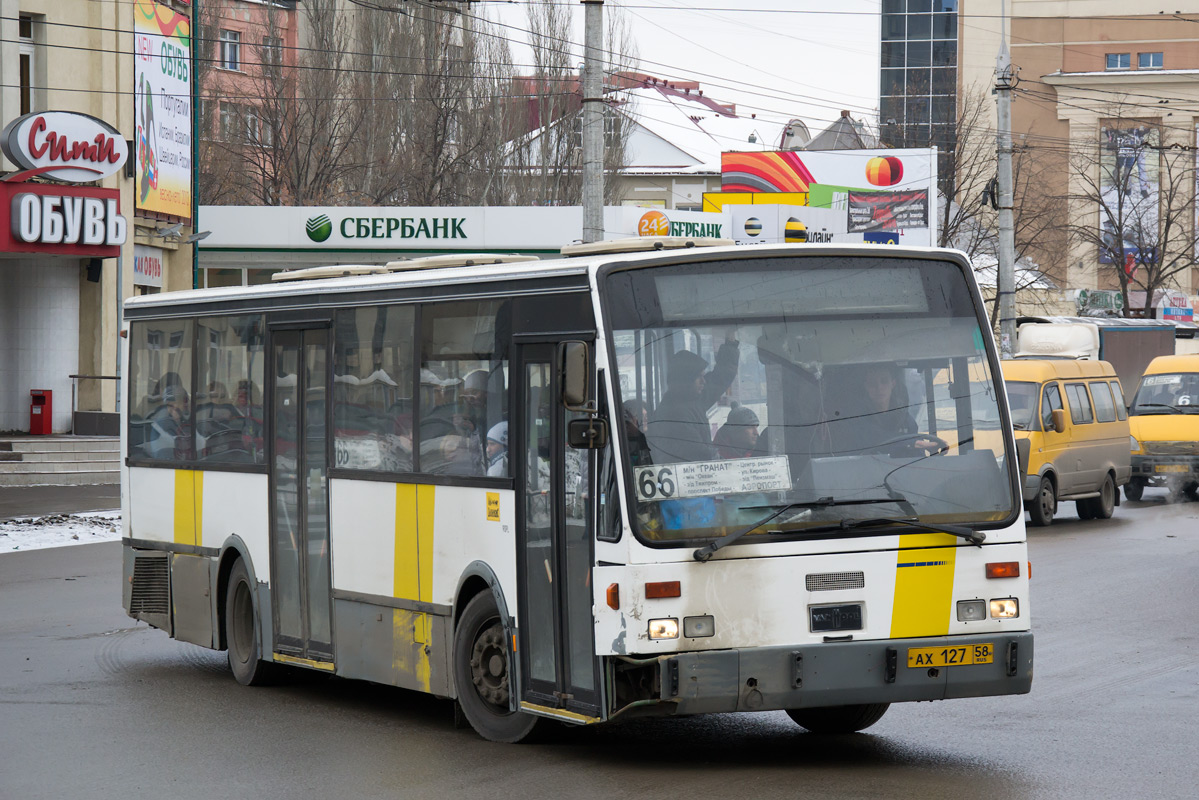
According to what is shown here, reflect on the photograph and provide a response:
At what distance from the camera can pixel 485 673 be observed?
8.50m

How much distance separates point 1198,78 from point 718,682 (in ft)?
269

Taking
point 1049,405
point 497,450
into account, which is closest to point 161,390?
point 497,450

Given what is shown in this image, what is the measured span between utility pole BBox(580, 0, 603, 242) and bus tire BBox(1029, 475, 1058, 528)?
21.1ft

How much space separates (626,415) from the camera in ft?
24.6

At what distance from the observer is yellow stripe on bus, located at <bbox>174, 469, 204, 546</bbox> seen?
1129 centimetres

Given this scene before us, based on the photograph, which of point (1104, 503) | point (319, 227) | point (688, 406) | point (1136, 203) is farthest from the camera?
point (1136, 203)

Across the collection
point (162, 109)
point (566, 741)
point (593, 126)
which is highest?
point (162, 109)

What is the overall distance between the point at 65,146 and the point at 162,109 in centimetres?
565

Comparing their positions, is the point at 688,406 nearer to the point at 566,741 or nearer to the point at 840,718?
the point at 566,741

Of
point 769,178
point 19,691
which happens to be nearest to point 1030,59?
point 769,178

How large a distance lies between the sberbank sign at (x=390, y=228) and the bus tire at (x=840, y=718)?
112 ft

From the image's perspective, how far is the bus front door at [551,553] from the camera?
7.67m

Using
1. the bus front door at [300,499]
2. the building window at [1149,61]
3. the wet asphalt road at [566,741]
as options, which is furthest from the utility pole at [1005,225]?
the building window at [1149,61]

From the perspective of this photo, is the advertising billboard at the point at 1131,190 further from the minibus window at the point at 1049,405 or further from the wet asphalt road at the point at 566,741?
the wet asphalt road at the point at 566,741
